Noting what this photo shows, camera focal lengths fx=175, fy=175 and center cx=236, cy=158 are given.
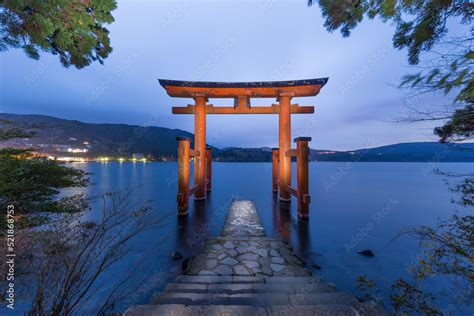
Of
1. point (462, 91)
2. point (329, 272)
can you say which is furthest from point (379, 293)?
point (462, 91)

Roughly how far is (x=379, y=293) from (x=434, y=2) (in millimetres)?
4926

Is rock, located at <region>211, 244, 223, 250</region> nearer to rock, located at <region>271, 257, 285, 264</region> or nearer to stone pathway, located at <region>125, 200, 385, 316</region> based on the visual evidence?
stone pathway, located at <region>125, 200, 385, 316</region>

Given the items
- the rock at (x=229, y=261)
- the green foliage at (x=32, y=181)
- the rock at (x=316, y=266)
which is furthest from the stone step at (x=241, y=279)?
the green foliage at (x=32, y=181)

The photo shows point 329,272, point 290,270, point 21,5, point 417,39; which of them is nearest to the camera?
point 21,5

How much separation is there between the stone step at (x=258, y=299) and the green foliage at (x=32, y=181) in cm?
288

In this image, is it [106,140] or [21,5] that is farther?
[106,140]

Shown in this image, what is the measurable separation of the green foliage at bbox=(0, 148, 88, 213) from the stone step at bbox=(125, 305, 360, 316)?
119 inches

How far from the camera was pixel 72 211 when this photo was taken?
3.43m

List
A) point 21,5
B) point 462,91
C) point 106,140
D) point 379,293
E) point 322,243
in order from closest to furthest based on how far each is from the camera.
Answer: point 462,91, point 21,5, point 379,293, point 322,243, point 106,140

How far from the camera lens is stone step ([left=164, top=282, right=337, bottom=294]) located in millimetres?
2404

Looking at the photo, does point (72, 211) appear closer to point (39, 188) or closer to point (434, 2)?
point (39, 188)

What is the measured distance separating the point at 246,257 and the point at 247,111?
22.0ft

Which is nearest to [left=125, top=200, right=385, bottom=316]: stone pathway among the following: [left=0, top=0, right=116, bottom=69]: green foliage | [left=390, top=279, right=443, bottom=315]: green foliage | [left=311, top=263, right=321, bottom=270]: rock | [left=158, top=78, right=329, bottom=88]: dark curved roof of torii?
[left=390, top=279, right=443, bottom=315]: green foliage

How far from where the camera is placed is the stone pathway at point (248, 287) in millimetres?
1672
